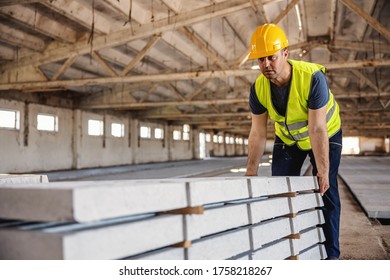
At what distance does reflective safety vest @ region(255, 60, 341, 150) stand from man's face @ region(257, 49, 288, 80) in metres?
0.13

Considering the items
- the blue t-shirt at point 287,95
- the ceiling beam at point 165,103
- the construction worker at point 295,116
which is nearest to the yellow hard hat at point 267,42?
the construction worker at point 295,116

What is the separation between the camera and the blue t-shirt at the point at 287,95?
2.96 meters

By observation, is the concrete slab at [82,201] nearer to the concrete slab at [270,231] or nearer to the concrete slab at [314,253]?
the concrete slab at [270,231]

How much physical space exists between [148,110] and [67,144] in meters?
5.73

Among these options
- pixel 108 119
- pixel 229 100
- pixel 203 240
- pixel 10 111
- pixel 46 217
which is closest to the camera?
pixel 46 217

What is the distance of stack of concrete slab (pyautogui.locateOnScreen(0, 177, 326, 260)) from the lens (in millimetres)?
1410

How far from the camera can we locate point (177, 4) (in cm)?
750

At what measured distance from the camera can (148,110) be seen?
19.3 meters

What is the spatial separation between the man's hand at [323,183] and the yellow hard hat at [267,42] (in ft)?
3.78

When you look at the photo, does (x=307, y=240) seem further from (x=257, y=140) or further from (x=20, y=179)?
(x=20, y=179)

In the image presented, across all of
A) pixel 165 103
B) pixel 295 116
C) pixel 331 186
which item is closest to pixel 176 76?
pixel 165 103

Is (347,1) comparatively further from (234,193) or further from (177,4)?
(234,193)

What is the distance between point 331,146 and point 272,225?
1214 millimetres
